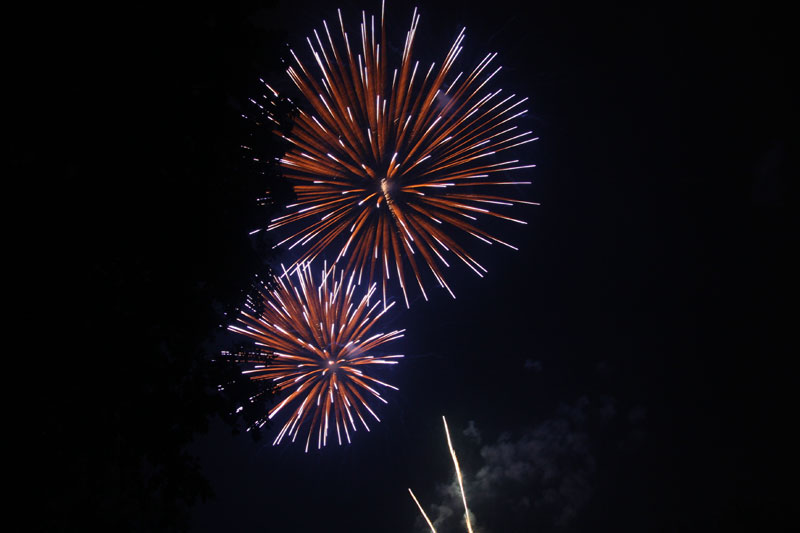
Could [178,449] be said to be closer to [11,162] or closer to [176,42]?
[11,162]

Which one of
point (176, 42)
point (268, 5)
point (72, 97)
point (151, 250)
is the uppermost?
point (268, 5)

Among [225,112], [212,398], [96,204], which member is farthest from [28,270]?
[225,112]

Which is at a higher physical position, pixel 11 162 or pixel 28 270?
pixel 11 162

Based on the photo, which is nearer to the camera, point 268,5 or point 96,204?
point 96,204

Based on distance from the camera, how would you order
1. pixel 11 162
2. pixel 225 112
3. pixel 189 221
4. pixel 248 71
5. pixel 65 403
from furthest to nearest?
pixel 248 71
pixel 225 112
pixel 189 221
pixel 65 403
pixel 11 162

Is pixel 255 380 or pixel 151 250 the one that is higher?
pixel 151 250

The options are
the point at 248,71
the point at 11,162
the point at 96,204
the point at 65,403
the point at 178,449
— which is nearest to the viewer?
the point at 11,162

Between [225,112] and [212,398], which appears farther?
[225,112]

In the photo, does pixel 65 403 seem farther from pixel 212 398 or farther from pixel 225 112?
pixel 225 112

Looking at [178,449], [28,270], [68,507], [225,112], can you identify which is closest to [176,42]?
[225,112]
